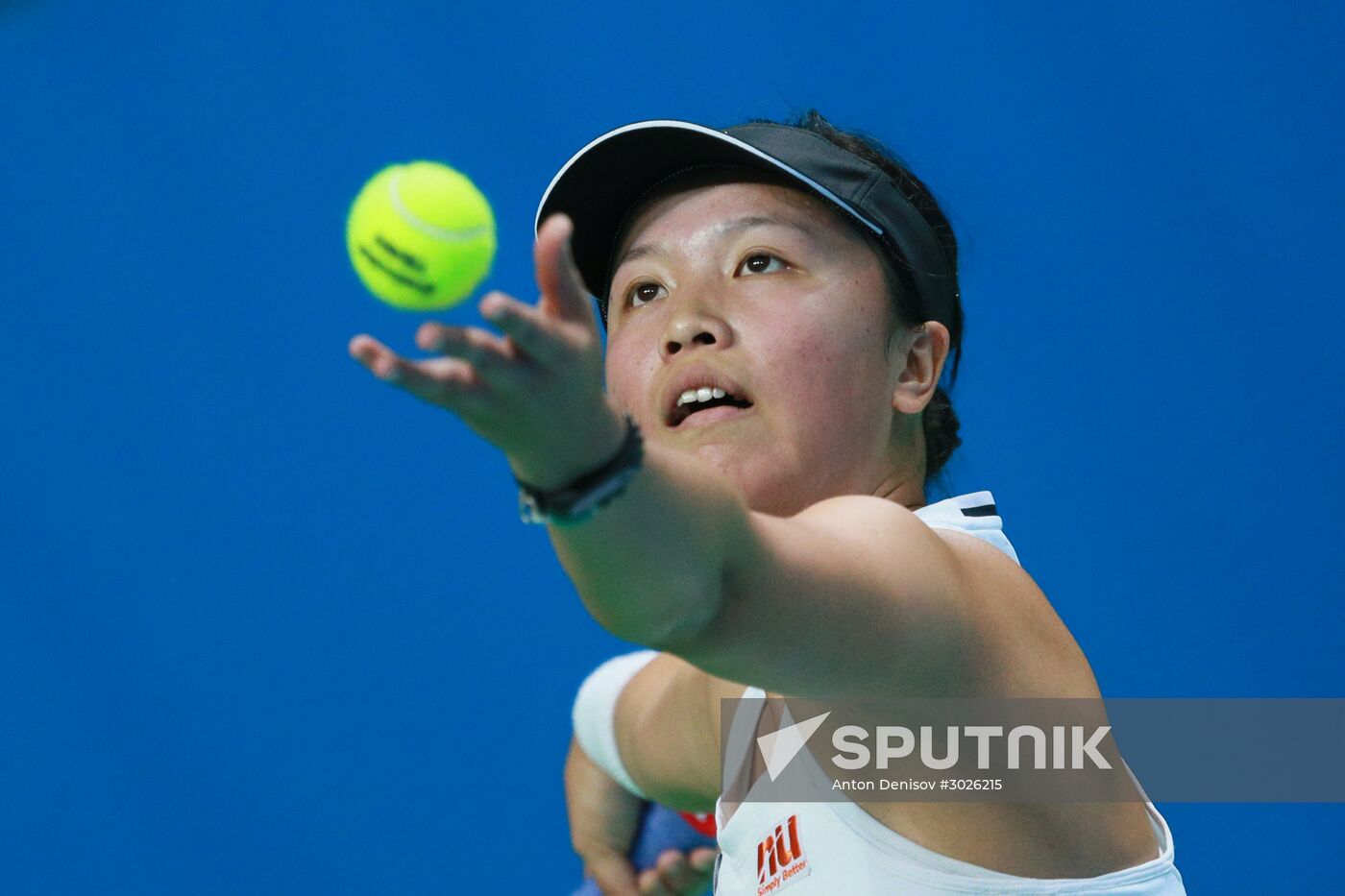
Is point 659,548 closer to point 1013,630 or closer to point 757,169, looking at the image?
point 1013,630

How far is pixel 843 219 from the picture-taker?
0.99 meters

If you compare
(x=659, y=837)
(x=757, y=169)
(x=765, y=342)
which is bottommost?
(x=659, y=837)

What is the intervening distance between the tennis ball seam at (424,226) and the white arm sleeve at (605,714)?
599 millimetres

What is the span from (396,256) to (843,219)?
1.08 ft

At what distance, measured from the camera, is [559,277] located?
1.58ft

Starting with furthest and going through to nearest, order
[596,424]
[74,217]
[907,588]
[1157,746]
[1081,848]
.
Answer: [74,217], [1157,746], [1081,848], [907,588], [596,424]

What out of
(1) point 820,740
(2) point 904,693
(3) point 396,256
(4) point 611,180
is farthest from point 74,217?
(2) point 904,693

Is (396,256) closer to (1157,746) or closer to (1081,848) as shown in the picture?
(1081,848)

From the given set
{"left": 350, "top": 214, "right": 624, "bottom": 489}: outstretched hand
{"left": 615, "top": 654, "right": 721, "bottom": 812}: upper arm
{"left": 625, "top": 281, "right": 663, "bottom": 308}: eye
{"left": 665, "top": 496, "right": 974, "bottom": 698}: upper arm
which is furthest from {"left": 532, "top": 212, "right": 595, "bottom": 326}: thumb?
{"left": 615, "top": 654, "right": 721, "bottom": 812}: upper arm

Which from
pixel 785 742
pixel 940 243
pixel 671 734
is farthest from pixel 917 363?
pixel 671 734

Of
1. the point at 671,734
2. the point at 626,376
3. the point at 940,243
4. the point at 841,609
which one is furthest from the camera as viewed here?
the point at 671,734

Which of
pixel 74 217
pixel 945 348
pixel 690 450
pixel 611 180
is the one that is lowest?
pixel 690 450

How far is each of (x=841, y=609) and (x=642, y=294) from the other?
48cm

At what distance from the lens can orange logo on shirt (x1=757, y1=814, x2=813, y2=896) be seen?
0.85m
